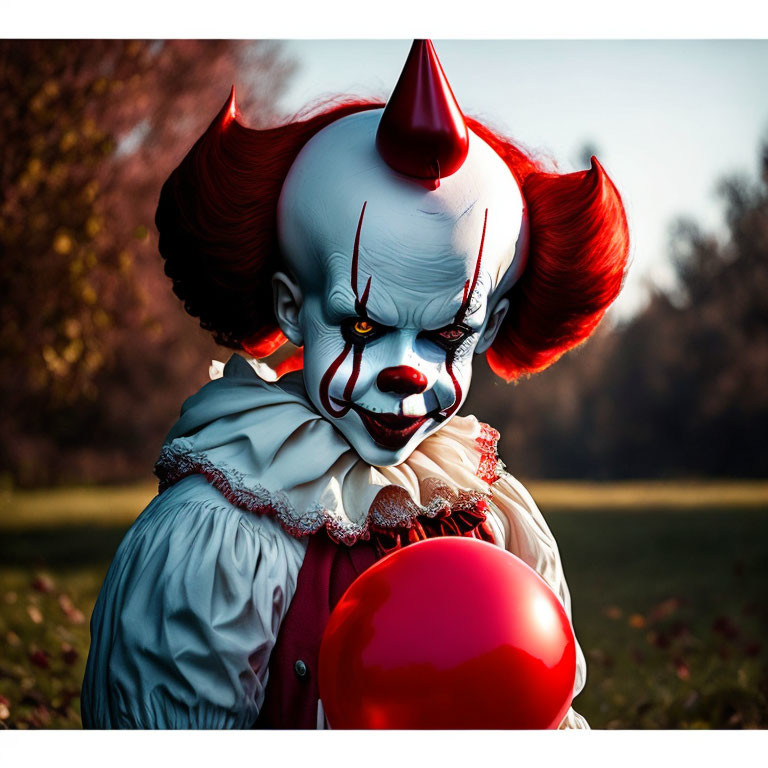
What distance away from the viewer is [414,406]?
79.0 inches

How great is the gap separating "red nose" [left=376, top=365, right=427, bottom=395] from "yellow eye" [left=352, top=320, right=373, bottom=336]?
8 centimetres

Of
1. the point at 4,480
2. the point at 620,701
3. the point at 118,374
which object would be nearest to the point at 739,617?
the point at 620,701

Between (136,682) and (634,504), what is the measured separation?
7.93m

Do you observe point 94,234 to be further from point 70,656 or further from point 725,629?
point 725,629

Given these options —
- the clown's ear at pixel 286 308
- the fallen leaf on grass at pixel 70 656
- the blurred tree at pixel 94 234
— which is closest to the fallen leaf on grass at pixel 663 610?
the blurred tree at pixel 94 234

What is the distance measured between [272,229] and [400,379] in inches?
17.5

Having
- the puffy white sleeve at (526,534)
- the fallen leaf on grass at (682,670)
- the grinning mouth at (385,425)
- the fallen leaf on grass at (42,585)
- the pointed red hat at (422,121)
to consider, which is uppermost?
the pointed red hat at (422,121)

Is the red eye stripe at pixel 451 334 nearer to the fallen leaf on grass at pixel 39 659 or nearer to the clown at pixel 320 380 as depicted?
the clown at pixel 320 380

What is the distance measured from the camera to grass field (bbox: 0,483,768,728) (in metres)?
3.43

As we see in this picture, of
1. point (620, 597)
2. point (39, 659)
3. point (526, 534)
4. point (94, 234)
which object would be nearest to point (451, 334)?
point (526, 534)

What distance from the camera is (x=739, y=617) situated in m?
5.38

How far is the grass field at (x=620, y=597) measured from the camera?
3.43 m

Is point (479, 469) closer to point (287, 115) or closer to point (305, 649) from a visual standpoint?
point (305, 649)

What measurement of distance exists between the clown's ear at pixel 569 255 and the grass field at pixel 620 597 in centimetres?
159
